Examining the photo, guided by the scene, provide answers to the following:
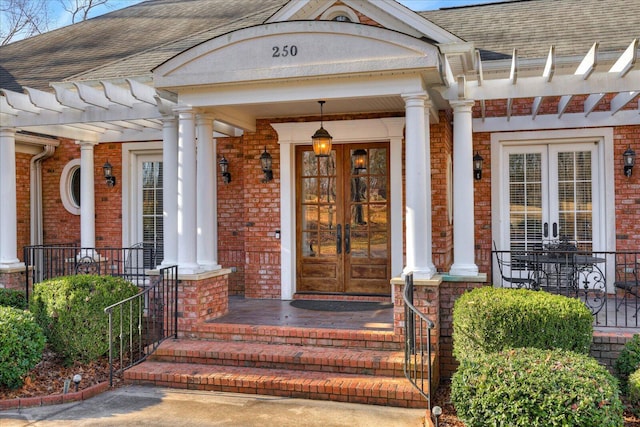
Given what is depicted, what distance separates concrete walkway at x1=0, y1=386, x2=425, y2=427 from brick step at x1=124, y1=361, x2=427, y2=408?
0.29ft

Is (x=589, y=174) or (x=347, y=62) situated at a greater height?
(x=347, y=62)

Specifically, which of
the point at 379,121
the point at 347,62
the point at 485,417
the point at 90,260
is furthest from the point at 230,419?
the point at 90,260

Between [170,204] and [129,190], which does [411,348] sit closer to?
[170,204]

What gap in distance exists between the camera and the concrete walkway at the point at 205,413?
5027 mm

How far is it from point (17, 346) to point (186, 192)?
8.51ft

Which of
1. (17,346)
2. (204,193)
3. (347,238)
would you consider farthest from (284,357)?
(347,238)

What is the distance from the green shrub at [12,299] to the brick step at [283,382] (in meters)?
2.61

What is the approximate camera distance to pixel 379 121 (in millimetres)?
8633

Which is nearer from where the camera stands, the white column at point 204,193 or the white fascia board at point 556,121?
the white column at point 204,193

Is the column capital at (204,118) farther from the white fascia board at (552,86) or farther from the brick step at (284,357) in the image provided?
the white fascia board at (552,86)

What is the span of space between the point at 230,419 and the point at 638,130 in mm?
7528

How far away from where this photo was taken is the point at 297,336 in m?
6.70

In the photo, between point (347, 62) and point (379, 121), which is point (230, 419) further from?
point (379, 121)

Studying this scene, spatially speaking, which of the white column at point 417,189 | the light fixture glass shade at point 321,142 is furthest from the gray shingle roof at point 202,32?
the light fixture glass shade at point 321,142
